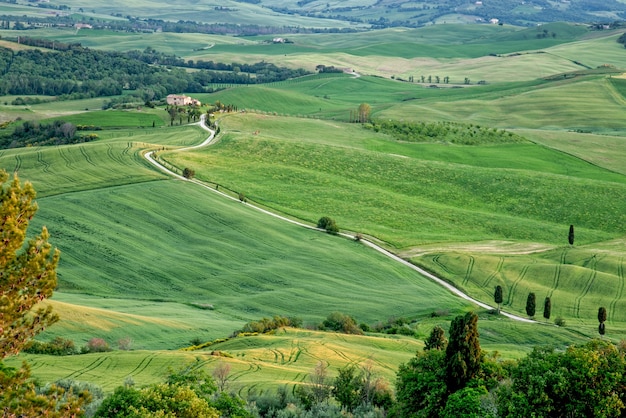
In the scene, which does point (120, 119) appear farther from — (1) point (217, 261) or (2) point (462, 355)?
(2) point (462, 355)

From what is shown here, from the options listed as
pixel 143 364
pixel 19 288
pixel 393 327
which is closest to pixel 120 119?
pixel 393 327

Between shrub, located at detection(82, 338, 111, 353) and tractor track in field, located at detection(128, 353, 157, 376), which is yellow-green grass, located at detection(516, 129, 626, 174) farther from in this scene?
tractor track in field, located at detection(128, 353, 157, 376)

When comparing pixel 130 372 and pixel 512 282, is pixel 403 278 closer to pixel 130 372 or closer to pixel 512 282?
pixel 512 282

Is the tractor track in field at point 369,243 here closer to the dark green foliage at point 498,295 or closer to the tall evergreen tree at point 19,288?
the dark green foliage at point 498,295

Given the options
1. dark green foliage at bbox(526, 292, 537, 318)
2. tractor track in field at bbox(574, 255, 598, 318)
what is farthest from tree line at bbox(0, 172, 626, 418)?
tractor track in field at bbox(574, 255, 598, 318)

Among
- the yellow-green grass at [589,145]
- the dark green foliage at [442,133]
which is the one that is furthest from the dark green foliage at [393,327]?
the dark green foliage at [442,133]
